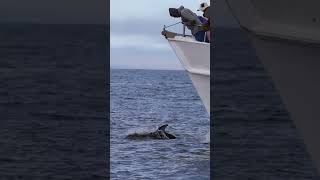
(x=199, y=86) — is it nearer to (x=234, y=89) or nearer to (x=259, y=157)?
(x=259, y=157)

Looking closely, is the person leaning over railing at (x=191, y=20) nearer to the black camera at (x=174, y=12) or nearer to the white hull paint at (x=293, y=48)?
the black camera at (x=174, y=12)

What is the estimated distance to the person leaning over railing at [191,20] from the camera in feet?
59.5

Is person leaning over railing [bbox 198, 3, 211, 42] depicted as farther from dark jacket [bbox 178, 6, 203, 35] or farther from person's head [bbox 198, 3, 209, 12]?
dark jacket [bbox 178, 6, 203, 35]

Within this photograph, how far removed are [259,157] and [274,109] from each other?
32.9 feet

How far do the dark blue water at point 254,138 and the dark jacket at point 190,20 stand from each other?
68.6 inches

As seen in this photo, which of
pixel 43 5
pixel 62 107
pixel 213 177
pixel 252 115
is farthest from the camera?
pixel 43 5

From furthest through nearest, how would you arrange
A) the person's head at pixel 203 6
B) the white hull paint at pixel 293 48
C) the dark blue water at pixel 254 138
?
the person's head at pixel 203 6, the dark blue water at pixel 254 138, the white hull paint at pixel 293 48

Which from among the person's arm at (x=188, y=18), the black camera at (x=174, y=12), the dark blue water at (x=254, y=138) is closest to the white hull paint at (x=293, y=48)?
the dark blue water at (x=254, y=138)

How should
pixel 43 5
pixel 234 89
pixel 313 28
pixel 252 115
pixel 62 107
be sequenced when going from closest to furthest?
pixel 313 28
pixel 252 115
pixel 62 107
pixel 234 89
pixel 43 5

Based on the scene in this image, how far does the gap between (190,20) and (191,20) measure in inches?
1.6

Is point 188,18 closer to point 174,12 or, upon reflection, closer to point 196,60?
point 174,12

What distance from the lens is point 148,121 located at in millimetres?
32188

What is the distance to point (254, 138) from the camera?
68.6ft

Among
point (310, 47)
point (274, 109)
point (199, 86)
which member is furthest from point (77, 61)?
point (310, 47)
